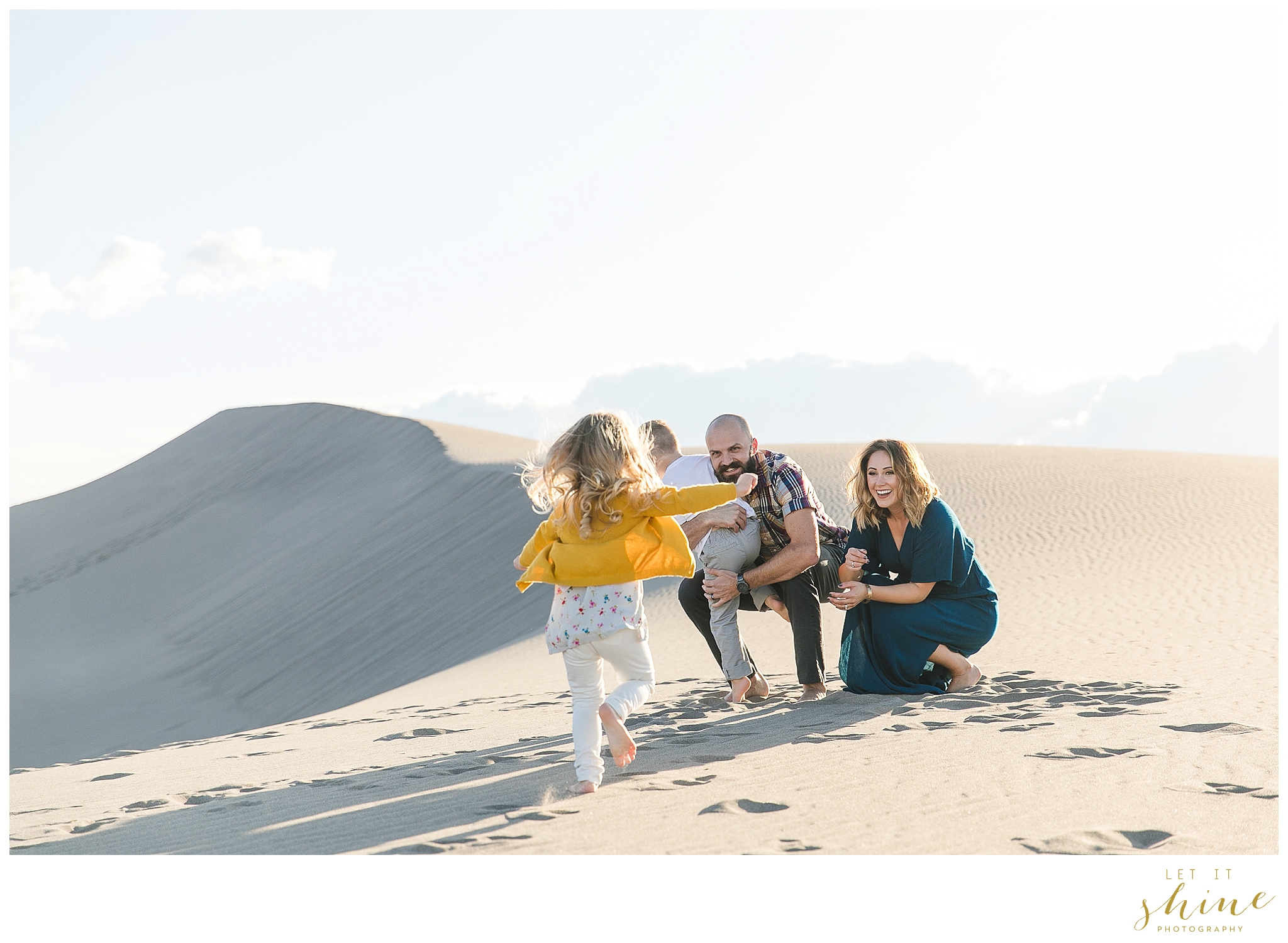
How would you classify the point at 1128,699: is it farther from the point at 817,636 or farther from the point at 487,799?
the point at 487,799

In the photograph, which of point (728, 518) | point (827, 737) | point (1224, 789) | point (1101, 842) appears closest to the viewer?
point (1101, 842)

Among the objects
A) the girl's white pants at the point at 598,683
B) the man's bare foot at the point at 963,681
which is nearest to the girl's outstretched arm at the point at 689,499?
the girl's white pants at the point at 598,683

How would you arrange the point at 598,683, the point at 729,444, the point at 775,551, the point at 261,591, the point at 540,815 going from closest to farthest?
the point at 540,815 < the point at 598,683 < the point at 729,444 < the point at 775,551 < the point at 261,591

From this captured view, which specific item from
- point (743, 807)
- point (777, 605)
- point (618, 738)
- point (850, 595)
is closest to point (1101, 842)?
point (743, 807)

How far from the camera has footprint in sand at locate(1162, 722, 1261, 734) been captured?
13.9ft

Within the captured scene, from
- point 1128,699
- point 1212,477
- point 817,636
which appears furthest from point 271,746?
point 1212,477

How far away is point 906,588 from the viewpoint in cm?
486

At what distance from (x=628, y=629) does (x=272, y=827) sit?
1387 mm

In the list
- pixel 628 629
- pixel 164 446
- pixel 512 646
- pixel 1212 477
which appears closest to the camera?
pixel 628 629

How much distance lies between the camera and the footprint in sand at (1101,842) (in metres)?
2.86

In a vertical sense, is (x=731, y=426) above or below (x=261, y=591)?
above

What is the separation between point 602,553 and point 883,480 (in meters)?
1.76

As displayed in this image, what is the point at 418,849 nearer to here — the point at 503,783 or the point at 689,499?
the point at 503,783

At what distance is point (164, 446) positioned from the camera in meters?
26.7
